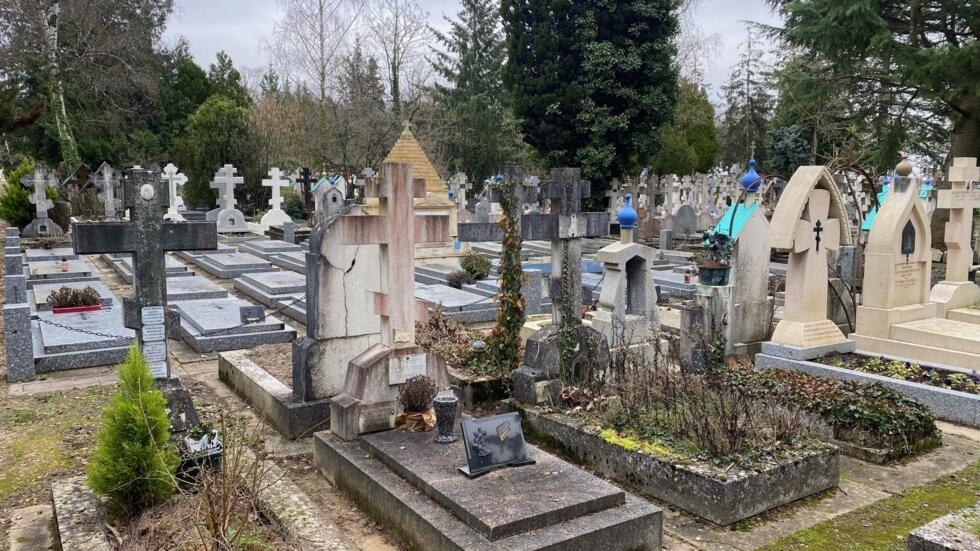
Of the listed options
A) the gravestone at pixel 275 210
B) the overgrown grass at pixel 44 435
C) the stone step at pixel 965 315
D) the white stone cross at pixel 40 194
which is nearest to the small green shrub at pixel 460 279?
the overgrown grass at pixel 44 435

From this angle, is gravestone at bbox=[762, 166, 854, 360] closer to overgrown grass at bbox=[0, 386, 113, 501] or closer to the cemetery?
the cemetery

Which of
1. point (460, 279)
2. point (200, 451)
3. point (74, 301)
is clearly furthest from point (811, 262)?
point (74, 301)

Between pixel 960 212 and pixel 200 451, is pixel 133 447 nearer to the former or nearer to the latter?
pixel 200 451

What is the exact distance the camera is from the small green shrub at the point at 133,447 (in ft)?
14.3

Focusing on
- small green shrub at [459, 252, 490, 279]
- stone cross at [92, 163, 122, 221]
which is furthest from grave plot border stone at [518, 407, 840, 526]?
stone cross at [92, 163, 122, 221]

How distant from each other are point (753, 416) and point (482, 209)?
886 inches

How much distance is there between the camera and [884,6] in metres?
20.9

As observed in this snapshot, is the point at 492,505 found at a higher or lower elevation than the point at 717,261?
lower

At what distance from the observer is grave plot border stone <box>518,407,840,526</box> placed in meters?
5.11

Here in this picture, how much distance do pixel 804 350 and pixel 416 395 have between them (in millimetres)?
5278

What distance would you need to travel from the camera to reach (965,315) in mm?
10492

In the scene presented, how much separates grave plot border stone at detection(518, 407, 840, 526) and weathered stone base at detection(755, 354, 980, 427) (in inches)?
100

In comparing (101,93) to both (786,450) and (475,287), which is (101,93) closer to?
(475,287)

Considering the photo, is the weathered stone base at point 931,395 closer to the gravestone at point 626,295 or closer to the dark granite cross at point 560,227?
the gravestone at point 626,295
